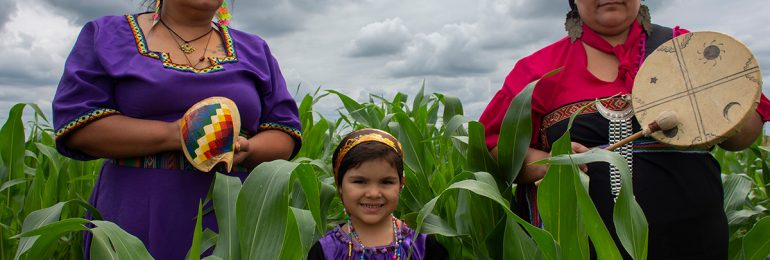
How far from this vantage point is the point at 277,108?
65.9 inches

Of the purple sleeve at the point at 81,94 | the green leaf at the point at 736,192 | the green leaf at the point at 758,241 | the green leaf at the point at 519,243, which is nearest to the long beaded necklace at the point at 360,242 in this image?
the green leaf at the point at 519,243

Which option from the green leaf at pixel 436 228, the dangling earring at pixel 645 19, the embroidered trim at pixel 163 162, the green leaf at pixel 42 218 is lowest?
the green leaf at pixel 436 228

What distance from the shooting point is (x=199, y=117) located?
1.40m

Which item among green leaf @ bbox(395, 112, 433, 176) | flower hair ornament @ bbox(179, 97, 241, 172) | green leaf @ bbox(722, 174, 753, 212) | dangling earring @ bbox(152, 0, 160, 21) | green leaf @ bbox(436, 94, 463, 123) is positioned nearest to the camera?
flower hair ornament @ bbox(179, 97, 241, 172)

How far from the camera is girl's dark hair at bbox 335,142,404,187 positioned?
146cm

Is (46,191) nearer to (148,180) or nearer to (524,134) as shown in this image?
(148,180)

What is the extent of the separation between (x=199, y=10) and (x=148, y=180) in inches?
16.1

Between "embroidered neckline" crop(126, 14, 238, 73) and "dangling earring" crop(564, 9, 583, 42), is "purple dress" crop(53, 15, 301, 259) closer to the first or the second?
"embroidered neckline" crop(126, 14, 238, 73)

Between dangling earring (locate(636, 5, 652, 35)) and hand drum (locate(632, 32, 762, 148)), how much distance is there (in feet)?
0.45

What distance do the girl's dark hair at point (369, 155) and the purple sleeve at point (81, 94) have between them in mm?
508

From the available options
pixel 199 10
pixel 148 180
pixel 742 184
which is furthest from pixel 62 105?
pixel 742 184

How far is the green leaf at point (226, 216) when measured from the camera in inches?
48.7

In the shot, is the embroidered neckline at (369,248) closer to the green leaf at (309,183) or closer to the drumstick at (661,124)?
the green leaf at (309,183)

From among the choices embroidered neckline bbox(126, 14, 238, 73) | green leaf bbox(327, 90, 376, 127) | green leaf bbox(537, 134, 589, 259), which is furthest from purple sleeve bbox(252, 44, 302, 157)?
green leaf bbox(327, 90, 376, 127)
